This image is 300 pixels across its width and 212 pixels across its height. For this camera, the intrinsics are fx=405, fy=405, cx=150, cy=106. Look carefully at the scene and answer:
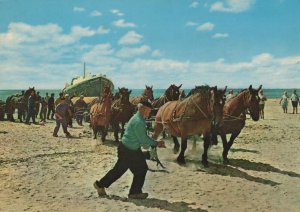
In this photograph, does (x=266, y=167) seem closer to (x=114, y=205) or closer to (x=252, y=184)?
(x=252, y=184)

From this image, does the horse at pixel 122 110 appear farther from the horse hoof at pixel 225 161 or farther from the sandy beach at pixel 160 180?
the horse hoof at pixel 225 161

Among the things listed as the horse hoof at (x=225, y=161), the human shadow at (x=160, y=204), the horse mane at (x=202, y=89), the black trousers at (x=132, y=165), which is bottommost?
the human shadow at (x=160, y=204)

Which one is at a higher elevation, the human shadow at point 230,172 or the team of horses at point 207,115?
the team of horses at point 207,115

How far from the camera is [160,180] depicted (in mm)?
9742

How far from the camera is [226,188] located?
912 centimetres

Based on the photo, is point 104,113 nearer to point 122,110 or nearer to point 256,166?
point 122,110

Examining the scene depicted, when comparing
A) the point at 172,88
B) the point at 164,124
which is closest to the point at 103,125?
the point at 172,88

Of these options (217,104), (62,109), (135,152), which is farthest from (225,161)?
(62,109)

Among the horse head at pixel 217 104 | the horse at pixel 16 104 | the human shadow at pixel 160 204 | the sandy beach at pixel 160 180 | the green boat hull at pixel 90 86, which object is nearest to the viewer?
the human shadow at pixel 160 204

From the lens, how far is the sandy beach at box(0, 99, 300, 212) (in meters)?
7.88

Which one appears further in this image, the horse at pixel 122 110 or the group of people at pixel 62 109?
the group of people at pixel 62 109

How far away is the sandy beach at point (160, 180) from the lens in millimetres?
7875

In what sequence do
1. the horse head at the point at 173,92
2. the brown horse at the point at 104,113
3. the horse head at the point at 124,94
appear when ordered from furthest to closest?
the brown horse at the point at 104,113, the horse head at the point at 124,94, the horse head at the point at 173,92

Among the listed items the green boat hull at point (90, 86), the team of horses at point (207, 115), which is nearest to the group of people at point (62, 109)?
the team of horses at point (207, 115)
